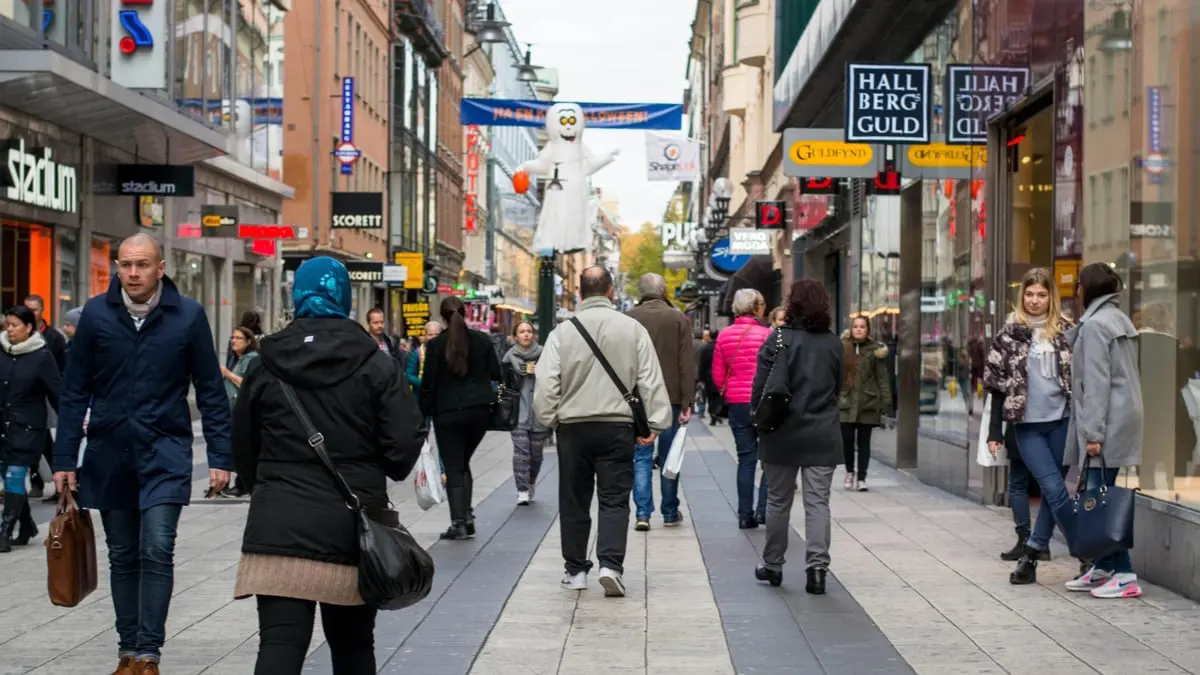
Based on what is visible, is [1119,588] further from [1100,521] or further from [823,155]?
[823,155]

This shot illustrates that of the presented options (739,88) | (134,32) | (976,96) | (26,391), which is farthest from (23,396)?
(739,88)

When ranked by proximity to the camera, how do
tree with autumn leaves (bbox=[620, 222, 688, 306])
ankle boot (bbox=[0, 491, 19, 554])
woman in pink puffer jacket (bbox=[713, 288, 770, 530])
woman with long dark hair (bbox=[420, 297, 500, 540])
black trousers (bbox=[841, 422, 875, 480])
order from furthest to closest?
tree with autumn leaves (bbox=[620, 222, 688, 306]) → black trousers (bbox=[841, 422, 875, 480]) → woman in pink puffer jacket (bbox=[713, 288, 770, 530]) → woman with long dark hair (bbox=[420, 297, 500, 540]) → ankle boot (bbox=[0, 491, 19, 554])

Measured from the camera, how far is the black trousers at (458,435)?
13.5 metres

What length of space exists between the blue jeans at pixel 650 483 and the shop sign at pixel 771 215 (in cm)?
2230

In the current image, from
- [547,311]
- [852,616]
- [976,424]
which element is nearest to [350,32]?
[547,311]

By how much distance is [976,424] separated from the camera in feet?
54.6

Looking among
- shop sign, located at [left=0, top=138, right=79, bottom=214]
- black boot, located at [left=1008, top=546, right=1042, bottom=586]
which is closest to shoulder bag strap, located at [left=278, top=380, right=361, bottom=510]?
black boot, located at [left=1008, top=546, right=1042, bottom=586]

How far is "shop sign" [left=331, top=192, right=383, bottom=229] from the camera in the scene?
151 feet

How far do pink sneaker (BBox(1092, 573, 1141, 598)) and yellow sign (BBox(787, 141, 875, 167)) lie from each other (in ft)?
38.7

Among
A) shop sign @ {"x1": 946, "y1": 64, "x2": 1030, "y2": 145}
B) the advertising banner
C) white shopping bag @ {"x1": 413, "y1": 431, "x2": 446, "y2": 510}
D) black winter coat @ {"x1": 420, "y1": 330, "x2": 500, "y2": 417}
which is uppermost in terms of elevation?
the advertising banner

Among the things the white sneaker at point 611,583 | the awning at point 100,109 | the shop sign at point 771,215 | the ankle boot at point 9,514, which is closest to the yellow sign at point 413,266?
the shop sign at point 771,215

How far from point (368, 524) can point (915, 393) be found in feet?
52.9

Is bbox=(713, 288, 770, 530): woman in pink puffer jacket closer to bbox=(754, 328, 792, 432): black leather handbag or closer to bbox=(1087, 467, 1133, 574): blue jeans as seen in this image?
bbox=(754, 328, 792, 432): black leather handbag

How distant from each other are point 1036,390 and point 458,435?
174 inches
